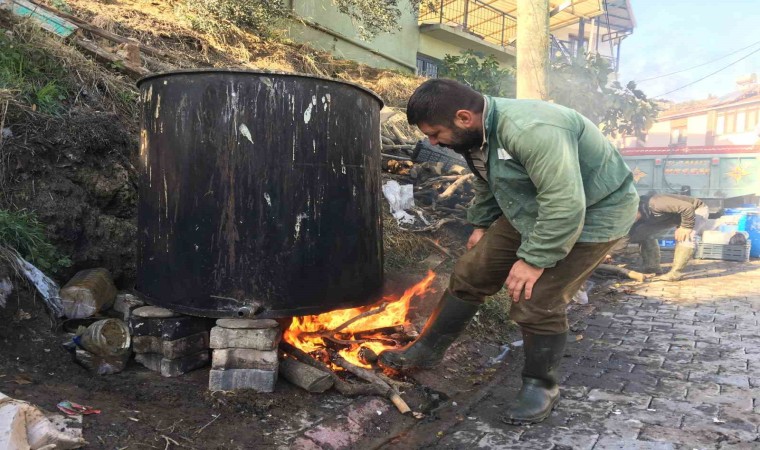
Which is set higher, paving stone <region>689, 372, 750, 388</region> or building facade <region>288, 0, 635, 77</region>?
building facade <region>288, 0, 635, 77</region>

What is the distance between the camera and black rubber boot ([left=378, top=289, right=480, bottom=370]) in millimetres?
3164

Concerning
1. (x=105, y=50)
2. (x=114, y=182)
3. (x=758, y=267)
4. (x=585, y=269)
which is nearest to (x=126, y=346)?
(x=114, y=182)

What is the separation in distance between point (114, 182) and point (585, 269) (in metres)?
3.26

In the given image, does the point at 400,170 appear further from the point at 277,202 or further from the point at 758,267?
the point at 758,267

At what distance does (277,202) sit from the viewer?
2756 millimetres

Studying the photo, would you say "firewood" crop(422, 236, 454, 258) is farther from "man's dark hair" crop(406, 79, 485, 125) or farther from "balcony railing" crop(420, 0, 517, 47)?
"balcony railing" crop(420, 0, 517, 47)

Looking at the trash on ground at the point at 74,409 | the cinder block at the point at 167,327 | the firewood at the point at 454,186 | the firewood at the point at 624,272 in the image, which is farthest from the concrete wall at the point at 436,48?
the trash on ground at the point at 74,409

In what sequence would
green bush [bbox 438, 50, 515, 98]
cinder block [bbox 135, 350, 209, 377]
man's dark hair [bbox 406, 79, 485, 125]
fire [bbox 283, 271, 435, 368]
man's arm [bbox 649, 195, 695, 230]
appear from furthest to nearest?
1. green bush [bbox 438, 50, 515, 98]
2. man's arm [bbox 649, 195, 695, 230]
3. fire [bbox 283, 271, 435, 368]
4. cinder block [bbox 135, 350, 209, 377]
5. man's dark hair [bbox 406, 79, 485, 125]

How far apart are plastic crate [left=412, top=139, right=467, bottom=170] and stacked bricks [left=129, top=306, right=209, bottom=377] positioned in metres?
4.56

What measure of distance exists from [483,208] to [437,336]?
2.72ft

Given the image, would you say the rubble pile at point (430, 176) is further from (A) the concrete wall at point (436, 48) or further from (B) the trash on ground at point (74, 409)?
(A) the concrete wall at point (436, 48)

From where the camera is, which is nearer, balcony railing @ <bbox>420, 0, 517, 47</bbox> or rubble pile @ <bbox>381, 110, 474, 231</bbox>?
rubble pile @ <bbox>381, 110, 474, 231</bbox>

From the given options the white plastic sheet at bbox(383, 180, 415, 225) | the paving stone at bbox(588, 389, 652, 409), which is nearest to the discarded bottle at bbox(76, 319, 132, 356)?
the paving stone at bbox(588, 389, 652, 409)

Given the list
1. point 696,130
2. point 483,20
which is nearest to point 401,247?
point 483,20
